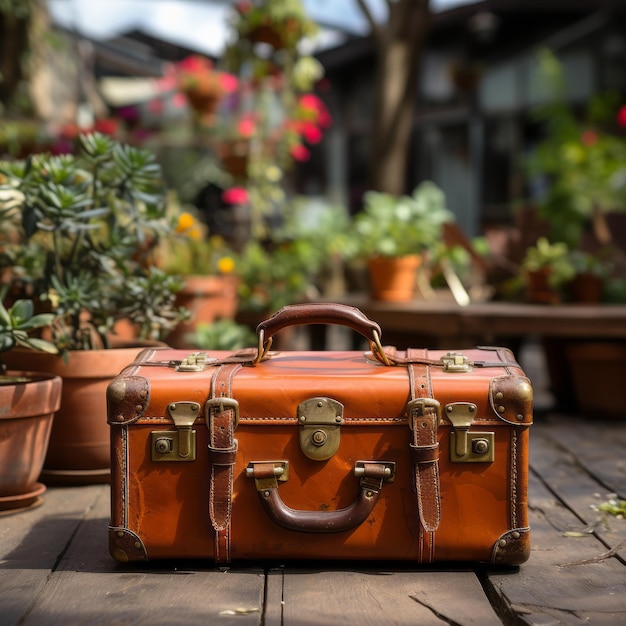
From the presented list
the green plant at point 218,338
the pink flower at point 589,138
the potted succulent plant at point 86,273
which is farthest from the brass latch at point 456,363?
the pink flower at point 589,138

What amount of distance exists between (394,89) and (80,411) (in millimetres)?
4807

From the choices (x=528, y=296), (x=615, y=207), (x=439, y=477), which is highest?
(x=615, y=207)

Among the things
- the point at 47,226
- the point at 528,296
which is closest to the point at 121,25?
the point at 528,296

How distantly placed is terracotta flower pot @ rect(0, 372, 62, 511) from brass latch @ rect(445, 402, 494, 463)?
47.9 inches

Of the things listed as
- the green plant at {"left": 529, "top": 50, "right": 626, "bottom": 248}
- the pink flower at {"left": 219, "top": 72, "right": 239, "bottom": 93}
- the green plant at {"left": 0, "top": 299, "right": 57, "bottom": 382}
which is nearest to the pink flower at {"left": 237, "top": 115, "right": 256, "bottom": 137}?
the pink flower at {"left": 219, "top": 72, "right": 239, "bottom": 93}

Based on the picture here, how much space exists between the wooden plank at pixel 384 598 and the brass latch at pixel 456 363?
0.49 metres

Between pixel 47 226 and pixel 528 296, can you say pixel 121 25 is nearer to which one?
pixel 528 296

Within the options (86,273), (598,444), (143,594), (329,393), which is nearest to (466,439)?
(329,393)

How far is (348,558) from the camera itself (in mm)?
2285

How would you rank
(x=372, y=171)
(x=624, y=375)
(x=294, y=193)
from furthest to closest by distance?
(x=294, y=193) < (x=372, y=171) < (x=624, y=375)

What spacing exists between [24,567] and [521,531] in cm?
123

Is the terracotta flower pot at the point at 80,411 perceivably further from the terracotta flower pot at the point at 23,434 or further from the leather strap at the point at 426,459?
the leather strap at the point at 426,459

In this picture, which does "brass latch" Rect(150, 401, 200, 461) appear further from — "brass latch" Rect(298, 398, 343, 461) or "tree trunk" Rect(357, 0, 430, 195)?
"tree trunk" Rect(357, 0, 430, 195)

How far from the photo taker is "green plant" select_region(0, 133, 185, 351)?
10.00ft
